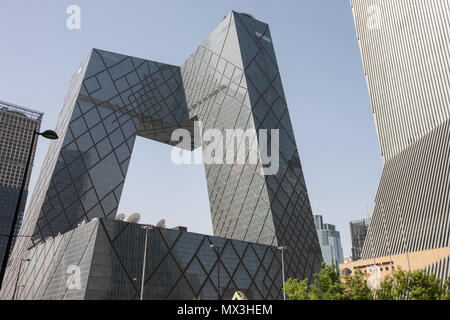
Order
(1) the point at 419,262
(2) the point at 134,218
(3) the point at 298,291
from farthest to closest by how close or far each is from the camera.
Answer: (2) the point at 134,218
(1) the point at 419,262
(3) the point at 298,291

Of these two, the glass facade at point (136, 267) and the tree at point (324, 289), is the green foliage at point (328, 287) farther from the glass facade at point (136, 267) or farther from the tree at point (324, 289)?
the glass facade at point (136, 267)

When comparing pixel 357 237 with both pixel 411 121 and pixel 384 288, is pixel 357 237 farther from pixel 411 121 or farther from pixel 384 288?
pixel 384 288

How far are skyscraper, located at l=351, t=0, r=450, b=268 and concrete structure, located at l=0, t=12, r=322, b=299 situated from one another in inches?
673

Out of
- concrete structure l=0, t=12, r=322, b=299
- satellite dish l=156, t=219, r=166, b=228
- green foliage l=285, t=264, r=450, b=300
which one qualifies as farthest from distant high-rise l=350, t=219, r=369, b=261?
green foliage l=285, t=264, r=450, b=300

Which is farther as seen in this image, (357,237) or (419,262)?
(357,237)

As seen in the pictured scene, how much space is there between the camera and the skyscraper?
55.0 m

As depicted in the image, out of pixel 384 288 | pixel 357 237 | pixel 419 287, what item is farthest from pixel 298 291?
pixel 357 237

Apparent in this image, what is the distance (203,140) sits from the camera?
91500mm

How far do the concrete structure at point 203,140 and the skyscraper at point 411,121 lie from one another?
56.1 feet

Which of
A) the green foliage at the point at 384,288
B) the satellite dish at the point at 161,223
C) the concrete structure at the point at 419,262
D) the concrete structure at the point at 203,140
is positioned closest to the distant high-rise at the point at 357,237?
the concrete structure at the point at 203,140

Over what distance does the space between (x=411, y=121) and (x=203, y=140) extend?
44.1 meters

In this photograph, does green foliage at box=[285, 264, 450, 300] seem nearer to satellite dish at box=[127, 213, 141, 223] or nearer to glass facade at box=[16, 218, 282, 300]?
glass facade at box=[16, 218, 282, 300]

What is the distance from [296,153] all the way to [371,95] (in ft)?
63.3
